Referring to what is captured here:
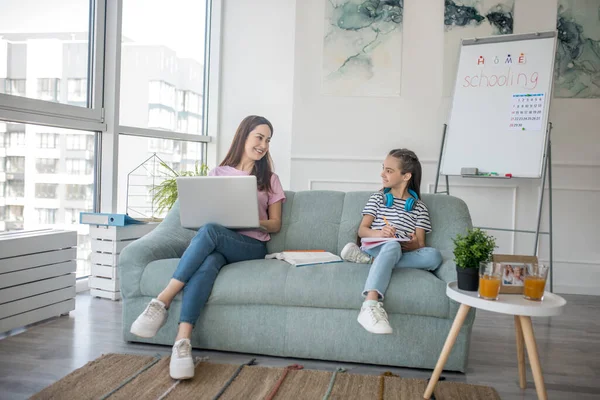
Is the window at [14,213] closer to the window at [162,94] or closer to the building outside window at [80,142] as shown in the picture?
the building outside window at [80,142]

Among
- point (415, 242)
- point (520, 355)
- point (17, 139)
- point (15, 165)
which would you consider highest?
point (17, 139)

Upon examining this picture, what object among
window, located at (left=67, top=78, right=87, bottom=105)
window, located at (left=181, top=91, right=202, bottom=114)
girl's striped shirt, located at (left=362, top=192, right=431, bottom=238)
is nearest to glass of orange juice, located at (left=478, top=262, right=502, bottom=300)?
girl's striped shirt, located at (left=362, top=192, right=431, bottom=238)

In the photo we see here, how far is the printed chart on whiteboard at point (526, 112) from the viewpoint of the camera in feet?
12.7

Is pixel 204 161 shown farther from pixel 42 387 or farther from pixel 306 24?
pixel 42 387

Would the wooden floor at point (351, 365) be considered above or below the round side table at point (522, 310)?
below

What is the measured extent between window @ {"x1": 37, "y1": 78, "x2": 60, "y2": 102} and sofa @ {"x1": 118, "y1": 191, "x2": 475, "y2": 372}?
1294 millimetres

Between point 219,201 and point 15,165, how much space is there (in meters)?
1.43

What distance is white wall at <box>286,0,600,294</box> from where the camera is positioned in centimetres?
426

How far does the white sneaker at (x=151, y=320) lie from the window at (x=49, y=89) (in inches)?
67.0

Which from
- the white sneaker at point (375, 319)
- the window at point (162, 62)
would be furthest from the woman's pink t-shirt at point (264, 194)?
the window at point (162, 62)

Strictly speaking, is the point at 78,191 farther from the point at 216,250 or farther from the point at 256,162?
the point at 216,250

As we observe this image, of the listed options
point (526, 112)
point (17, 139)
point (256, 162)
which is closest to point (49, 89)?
point (17, 139)

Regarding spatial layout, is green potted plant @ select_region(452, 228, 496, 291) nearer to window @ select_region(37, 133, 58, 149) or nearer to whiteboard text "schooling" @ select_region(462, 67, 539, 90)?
whiteboard text "schooling" @ select_region(462, 67, 539, 90)

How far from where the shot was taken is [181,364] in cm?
211
